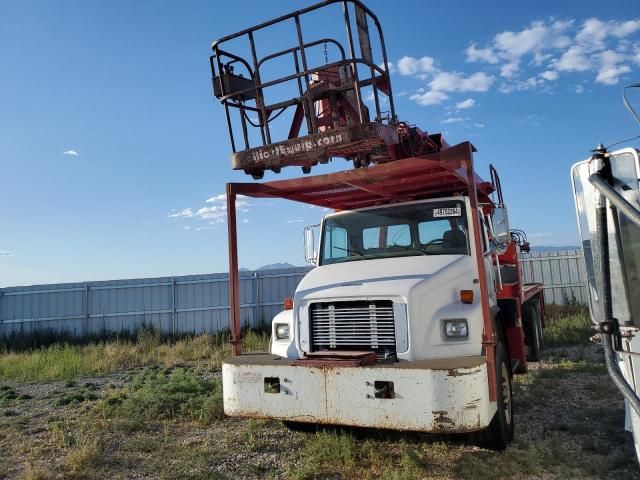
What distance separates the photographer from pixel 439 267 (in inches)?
190

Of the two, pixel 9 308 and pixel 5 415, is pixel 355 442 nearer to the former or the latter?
pixel 5 415

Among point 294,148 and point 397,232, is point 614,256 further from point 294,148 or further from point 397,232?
point 397,232

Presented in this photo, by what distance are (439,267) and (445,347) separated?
760 millimetres

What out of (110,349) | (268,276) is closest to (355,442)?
(110,349)

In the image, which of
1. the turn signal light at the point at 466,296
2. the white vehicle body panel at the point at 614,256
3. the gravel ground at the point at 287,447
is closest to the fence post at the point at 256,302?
the gravel ground at the point at 287,447

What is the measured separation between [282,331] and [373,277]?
1.11 meters

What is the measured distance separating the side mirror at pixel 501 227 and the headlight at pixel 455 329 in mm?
1575

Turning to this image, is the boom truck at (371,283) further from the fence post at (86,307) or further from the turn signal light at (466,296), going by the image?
the fence post at (86,307)

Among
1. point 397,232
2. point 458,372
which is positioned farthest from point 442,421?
point 397,232

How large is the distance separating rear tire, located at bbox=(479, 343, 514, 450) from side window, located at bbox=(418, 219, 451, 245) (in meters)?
1.28

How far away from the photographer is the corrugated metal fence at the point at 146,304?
53.3ft

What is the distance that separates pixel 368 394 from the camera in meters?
4.13

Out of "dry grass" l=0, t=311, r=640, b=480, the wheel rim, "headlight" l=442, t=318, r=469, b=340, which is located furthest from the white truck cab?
"dry grass" l=0, t=311, r=640, b=480

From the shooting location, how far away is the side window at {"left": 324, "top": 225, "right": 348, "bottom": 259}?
6.04m
